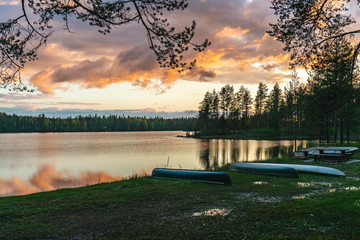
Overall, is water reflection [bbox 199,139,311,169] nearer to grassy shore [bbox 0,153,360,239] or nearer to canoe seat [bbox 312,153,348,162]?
canoe seat [bbox 312,153,348,162]

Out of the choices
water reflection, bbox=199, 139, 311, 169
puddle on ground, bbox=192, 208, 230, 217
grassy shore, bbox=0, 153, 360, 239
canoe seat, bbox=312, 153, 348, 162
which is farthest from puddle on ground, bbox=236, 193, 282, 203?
water reflection, bbox=199, 139, 311, 169

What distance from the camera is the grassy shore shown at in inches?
228

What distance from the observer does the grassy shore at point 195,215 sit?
228 inches

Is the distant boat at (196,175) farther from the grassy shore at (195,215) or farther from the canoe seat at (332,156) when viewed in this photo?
the canoe seat at (332,156)

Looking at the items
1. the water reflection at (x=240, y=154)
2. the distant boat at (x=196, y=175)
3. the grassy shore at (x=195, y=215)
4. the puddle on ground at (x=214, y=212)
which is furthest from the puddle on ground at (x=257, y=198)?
the water reflection at (x=240, y=154)

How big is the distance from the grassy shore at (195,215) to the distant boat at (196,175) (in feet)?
3.91

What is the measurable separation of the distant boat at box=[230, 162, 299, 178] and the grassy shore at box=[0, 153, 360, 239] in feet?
8.62

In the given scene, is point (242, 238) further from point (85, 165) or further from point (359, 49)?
point (85, 165)

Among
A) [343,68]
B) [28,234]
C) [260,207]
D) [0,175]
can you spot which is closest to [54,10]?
[28,234]

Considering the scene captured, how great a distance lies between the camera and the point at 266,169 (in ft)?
48.3

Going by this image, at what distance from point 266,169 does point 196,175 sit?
435cm

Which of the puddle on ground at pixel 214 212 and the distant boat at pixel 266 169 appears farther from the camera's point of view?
the distant boat at pixel 266 169

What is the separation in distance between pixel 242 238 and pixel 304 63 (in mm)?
6575

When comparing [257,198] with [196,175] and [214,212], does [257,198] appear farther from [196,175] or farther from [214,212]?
[196,175]
